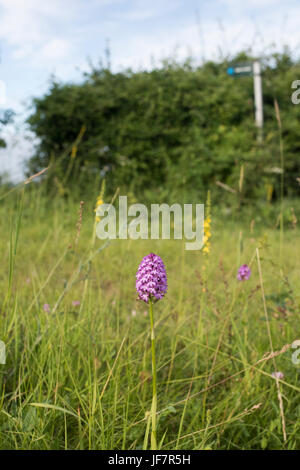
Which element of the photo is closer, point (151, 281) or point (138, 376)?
point (151, 281)

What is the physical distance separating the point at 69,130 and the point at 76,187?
4.01 feet

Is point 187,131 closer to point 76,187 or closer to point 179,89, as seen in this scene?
point 179,89

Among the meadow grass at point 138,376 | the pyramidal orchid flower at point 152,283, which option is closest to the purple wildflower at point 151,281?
the pyramidal orchid flower at point 152,283

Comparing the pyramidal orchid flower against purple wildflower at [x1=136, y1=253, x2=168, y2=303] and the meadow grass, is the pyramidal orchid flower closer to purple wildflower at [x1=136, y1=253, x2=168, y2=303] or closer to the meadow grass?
purple wildflower at [x1=136, y1=253, x2=168, y2=303]

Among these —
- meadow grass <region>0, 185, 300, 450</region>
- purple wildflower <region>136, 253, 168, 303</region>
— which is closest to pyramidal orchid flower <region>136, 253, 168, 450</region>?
purple wildflower <region>136, 253, 168, 303</region>

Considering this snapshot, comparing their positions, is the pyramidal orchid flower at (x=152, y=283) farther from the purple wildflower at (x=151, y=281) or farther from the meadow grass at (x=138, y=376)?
the meadow grass at (x=138, y=376)

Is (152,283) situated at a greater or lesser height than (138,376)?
greater

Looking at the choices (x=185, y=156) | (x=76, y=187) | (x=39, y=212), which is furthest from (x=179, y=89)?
(x=39, y=212)

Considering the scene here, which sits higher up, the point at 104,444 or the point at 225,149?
the point at 225,149

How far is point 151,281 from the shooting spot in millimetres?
942

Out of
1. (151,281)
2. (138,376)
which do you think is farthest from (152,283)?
(138,376)

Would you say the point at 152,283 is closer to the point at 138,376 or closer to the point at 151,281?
the point at 151,281
